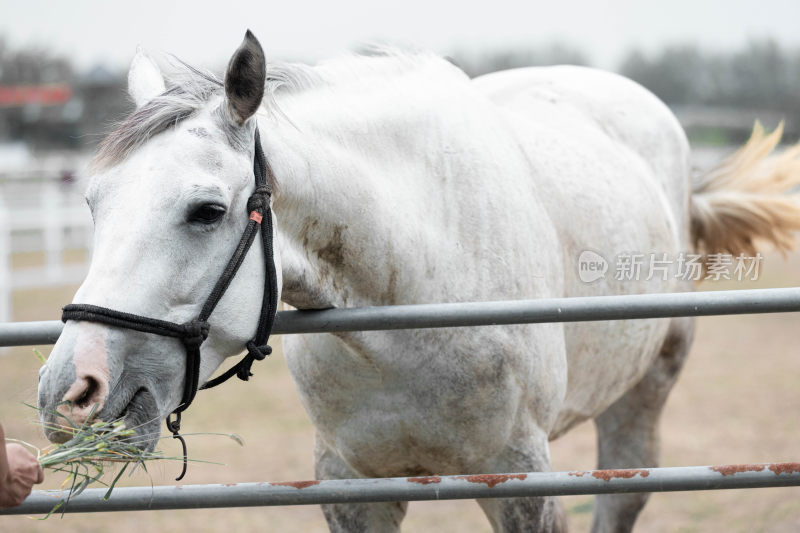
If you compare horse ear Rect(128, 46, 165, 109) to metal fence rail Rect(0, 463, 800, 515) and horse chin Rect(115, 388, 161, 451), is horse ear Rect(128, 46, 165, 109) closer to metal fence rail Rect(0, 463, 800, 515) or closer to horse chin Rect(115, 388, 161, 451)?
horse chin Rect(115, 388, 161, 451)

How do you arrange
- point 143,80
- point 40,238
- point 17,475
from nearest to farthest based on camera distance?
1. point 17,475
2. point 143,80
3. point 40,238

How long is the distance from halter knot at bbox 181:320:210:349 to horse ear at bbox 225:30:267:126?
0.45m

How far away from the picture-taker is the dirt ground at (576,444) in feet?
14.5

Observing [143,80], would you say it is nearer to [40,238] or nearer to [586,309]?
[586,309]

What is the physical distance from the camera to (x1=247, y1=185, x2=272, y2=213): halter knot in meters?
1.76

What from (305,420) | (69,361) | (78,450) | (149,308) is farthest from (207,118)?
(305,420)

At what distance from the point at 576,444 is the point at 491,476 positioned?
13.9 ft

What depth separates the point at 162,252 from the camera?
1630 millimetres

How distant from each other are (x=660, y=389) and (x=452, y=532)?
54.4 inches

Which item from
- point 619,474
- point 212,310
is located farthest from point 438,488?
point 212,310

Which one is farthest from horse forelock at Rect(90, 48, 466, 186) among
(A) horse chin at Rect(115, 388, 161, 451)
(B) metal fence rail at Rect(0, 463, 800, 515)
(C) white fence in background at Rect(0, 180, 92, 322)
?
(C) white fence in background at Rect(0, 180, 92, 322)

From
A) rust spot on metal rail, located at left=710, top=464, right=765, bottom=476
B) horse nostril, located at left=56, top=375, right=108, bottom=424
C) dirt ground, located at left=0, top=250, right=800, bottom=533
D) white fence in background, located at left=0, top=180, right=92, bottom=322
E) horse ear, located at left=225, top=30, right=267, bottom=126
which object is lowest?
white fence in background, located at left=0, top=180, right=92, bottom=322

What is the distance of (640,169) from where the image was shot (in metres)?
3.37

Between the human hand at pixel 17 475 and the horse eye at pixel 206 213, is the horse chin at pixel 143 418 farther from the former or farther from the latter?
the horse eye at pixel 206 213
